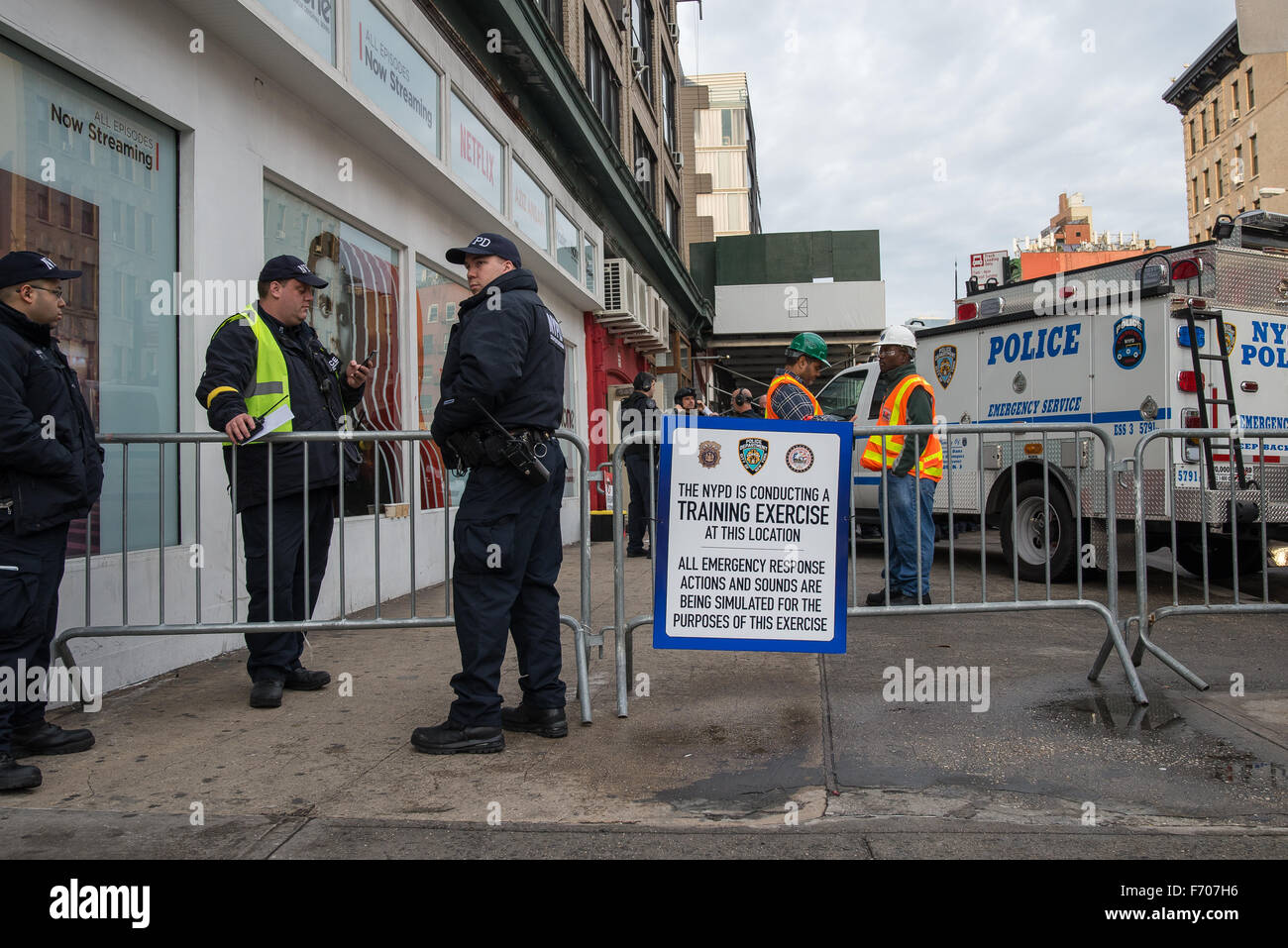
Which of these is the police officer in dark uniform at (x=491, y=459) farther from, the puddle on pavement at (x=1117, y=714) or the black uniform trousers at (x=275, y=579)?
the puddle on pavement at (x=1117, y=714)

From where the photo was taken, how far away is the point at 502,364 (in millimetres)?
3785

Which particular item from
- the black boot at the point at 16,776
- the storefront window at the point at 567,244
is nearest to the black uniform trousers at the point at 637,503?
the storefront window at the point at 567,244

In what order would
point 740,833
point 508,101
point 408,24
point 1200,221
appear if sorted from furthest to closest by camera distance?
point 1200,221
point 508,101
point 408,24
point 740,833

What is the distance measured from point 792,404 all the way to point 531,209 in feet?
22.2

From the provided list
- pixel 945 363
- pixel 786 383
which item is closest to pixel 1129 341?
pixel 945 363

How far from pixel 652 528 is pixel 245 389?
201 cm

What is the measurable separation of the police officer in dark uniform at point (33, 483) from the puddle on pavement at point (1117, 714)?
4114 millimetres

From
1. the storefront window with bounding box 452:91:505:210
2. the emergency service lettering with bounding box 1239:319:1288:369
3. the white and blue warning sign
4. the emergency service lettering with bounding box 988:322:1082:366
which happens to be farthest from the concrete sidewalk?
the storefront window with bounding box 452:91:505:210

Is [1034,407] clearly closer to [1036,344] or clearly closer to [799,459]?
[1036,344]

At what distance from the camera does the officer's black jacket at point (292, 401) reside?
4406mm
